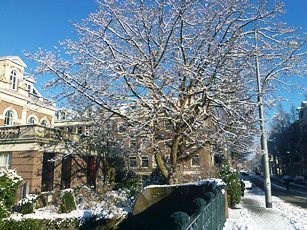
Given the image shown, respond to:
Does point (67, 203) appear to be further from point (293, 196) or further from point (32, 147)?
point (293, 196)

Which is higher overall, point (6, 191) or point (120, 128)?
point (120, 128)

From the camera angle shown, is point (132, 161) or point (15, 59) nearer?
point (132, 161)

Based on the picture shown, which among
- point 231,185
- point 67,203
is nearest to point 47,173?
point 67,203

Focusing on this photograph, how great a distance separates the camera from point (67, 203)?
16.8 m

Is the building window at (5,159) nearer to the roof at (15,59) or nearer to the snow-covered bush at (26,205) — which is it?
the snow-covered bush at (26,205)

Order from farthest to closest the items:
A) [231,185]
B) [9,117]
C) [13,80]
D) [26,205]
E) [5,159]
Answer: [13,80]
[9,117]
[5,159]
[26,205]
[231,185]

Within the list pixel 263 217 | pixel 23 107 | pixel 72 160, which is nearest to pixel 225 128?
pixel 263 217

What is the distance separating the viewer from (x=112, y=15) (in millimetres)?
14328

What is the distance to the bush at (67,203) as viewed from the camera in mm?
16594

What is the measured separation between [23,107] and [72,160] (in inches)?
322

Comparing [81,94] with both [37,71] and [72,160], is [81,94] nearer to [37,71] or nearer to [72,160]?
[37,71]

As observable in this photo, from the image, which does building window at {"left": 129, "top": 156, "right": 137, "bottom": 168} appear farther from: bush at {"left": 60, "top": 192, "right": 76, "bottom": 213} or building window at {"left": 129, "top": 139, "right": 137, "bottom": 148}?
bush at {"left": 60, "top": 192, "right": 76, "bottom": 213}

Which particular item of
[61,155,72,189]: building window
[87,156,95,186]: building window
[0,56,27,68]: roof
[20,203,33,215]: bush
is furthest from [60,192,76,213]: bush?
[0,56,27,68]: roof

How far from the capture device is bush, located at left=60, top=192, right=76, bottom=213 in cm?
1659
